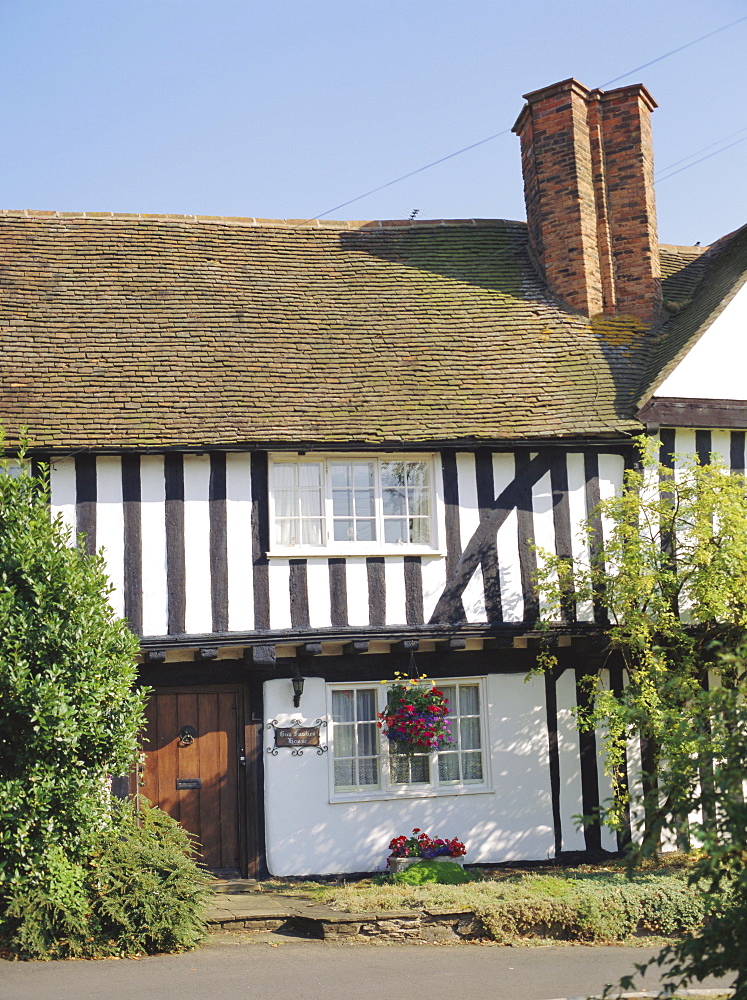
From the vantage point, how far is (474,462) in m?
12.2

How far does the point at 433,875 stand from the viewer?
1080 cm

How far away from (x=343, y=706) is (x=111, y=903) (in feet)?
13.6

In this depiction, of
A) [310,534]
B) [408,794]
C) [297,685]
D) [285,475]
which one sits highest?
[285,475]

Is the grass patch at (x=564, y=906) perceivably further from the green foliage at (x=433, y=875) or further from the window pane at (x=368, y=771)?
the window pane at (x=368, y=771)

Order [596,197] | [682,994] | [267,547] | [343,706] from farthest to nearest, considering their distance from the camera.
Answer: [596,197], [343,706], [267,547], [682,994]

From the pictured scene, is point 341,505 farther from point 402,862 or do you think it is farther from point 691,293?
point 691,293

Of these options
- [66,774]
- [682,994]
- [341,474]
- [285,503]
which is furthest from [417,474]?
[682,994]

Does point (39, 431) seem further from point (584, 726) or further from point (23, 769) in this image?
point (584, 726)

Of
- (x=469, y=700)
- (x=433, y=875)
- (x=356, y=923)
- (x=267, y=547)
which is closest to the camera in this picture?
(x=356, y=923)

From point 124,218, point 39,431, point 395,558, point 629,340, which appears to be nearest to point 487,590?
point 395,558

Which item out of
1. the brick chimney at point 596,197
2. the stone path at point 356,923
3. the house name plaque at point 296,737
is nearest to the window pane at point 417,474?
the house name plaque at point 296,737

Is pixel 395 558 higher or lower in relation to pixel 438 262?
lower

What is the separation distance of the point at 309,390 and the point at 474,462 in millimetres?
2150

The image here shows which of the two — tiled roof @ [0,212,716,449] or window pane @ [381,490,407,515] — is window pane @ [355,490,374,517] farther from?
tiled roof @ [0,212,716,449]
